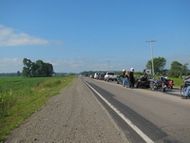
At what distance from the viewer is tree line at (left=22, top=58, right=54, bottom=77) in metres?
125

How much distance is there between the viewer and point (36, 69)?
134125mm

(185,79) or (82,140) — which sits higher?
(185,79)

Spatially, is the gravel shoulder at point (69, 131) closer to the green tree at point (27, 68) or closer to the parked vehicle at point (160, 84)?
the parked vehicle at point (160, 84)

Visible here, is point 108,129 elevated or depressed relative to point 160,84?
depressed

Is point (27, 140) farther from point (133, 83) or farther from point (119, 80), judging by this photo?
point (119, 80)

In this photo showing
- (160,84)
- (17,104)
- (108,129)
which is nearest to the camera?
(108,129)

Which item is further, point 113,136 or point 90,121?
point 90,121

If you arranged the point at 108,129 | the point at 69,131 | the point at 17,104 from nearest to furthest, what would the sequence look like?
the point at 69,131
the point at 108,129
the point at 17,104

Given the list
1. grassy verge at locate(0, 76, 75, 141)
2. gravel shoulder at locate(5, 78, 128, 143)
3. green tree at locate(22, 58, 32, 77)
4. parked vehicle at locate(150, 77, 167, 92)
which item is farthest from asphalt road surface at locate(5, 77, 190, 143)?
green tree at locate(22, 58, 32, 77)

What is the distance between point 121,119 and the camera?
659 cm

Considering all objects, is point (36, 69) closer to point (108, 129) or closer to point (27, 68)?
point (27, 68)

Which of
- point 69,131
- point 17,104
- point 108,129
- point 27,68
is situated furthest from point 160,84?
point 27,68

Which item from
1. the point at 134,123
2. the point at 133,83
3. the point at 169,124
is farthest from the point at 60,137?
the point at 133,83

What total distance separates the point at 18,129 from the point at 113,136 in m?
2.98
